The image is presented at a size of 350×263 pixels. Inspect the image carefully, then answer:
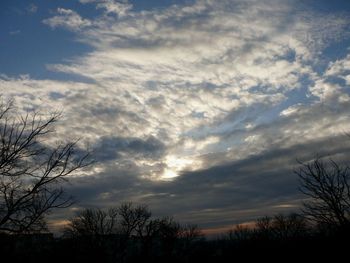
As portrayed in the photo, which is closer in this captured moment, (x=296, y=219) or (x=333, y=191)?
(x=333, y=191)

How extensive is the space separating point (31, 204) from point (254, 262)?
145 feet

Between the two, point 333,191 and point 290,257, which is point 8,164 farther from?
point 290,257

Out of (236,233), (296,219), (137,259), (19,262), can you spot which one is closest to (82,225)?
(137,259)

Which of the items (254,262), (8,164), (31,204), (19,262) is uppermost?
(8,164)

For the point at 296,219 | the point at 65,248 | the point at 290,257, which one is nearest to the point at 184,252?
the point at 296,219

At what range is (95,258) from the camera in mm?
64375

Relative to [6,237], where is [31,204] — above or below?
above

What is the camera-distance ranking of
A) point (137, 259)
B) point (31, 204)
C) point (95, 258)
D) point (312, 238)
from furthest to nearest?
point (137, 259), point (95, 258), point (312, 238), point (31, 204)

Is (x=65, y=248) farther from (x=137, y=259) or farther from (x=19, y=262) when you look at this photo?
(x=19, y=262)

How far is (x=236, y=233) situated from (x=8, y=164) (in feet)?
388

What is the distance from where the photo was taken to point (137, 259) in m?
80.6

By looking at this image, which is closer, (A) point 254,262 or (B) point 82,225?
(A) point 254,262

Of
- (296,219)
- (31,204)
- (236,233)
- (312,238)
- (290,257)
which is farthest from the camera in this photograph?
(236,233)

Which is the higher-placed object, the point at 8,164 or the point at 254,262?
the point at 8,164
